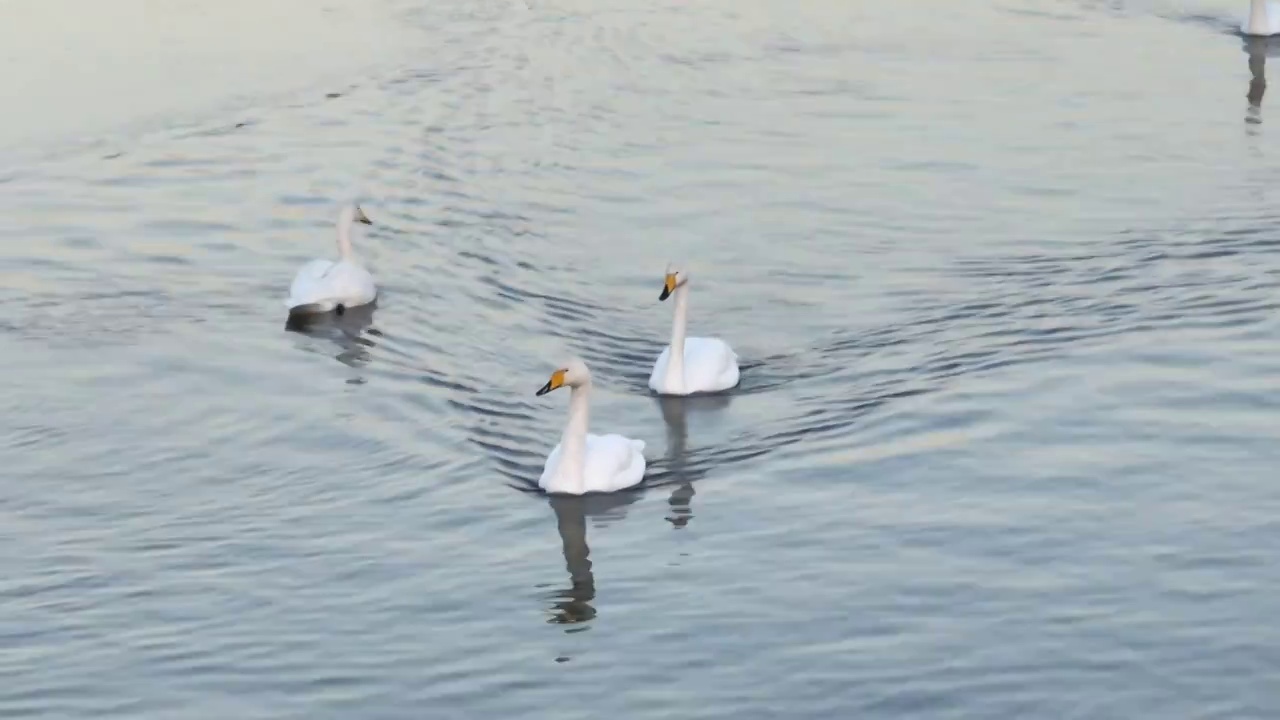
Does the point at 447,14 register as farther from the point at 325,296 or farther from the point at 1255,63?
the point at 325,296

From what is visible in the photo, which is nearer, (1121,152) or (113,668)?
(113,668)

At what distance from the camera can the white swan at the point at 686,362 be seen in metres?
20.0

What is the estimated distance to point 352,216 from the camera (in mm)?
25078

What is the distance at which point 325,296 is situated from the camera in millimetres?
23094

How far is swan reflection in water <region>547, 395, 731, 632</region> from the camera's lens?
15570 millimetres

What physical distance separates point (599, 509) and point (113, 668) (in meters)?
4.52

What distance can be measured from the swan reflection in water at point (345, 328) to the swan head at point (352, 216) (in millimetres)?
1351

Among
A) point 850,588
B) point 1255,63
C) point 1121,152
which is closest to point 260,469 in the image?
point 850,588

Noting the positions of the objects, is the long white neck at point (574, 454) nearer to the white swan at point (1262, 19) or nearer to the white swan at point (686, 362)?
the white swan at point (686, 362)

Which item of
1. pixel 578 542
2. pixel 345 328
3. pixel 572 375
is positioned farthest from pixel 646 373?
pixel 578 542

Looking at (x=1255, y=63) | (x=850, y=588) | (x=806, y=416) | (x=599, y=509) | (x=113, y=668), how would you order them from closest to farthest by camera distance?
(x=113, y=668) → (x=850, y=588) → (x=599, y=509) → (x=806, y=416) → (x=1255, y=63)

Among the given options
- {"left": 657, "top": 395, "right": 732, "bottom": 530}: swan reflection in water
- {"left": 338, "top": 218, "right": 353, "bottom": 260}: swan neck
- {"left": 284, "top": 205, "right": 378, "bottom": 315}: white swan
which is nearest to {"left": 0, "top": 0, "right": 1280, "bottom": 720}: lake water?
{"left": 657, "top": 395, "right": 732, "bottom": 530}: swan reflection in water

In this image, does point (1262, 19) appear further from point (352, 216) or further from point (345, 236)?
point (345, 236)

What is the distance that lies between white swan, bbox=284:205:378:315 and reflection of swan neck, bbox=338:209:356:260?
73cm
